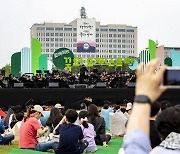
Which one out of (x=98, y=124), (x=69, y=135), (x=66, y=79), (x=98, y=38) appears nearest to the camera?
(x=69, y=135)

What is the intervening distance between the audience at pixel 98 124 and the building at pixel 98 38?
10632cm

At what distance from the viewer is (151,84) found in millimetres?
1572

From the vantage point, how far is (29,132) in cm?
848

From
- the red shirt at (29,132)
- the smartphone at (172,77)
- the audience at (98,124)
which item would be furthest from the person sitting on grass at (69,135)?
the smartphone at (172,77)

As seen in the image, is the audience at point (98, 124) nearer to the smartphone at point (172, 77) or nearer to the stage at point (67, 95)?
the smartphone at point (172, 77)

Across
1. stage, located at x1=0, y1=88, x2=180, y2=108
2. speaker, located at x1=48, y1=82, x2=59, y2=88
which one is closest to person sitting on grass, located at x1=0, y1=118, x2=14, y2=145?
stage, located at x1=0, y1=88, x2=180, y2=108

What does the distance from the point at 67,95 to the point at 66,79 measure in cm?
200

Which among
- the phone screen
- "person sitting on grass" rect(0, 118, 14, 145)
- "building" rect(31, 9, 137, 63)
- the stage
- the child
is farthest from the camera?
"building" rect(31, 9, 137, 63)

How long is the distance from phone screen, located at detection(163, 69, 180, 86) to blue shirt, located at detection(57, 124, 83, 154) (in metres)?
5.71

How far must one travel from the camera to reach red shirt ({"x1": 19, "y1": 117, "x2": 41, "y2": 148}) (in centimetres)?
828

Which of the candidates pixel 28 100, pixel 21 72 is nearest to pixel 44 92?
pixel 28 100

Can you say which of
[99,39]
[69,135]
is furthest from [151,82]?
[99,39]

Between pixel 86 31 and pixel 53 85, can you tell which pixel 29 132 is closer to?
pixel 53 85

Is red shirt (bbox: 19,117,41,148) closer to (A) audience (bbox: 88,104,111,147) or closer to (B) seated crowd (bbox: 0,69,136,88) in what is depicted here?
(A) audience (bbox: 88,104,111,147)
